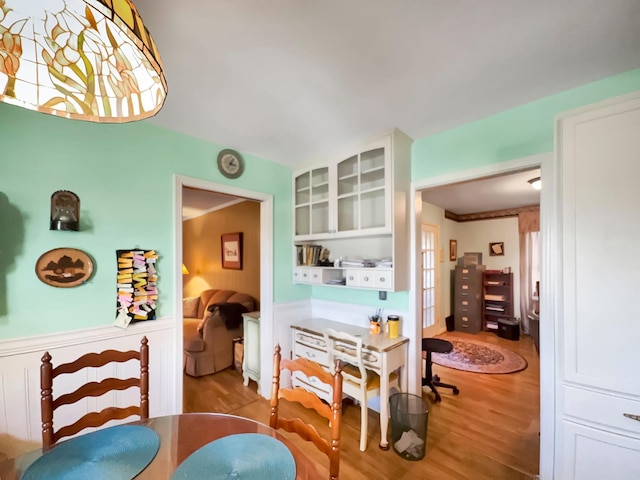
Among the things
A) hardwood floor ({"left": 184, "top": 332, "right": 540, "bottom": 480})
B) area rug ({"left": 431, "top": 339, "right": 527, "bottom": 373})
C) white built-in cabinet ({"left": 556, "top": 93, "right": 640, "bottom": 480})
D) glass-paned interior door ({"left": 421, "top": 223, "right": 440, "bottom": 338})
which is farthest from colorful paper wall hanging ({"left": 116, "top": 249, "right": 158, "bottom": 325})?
glass-paned interior door ({"left": 421, "top": 223, "right": 440, "bottom": 338})

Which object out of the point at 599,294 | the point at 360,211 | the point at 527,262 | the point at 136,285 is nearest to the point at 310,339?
the point at 360,211

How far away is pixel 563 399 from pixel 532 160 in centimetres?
139

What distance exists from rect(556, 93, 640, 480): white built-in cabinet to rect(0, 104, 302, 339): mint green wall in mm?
2491

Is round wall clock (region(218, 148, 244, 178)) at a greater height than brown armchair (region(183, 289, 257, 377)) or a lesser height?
greater

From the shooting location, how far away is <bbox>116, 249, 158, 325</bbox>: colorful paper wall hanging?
1.85 meters

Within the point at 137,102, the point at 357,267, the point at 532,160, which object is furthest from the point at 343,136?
the point at 137,102

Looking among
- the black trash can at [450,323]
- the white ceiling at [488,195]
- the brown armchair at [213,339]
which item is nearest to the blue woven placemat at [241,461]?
the brown armchair at [213,339]

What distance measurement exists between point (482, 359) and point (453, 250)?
242 centimetres

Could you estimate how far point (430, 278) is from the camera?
486 centimetres

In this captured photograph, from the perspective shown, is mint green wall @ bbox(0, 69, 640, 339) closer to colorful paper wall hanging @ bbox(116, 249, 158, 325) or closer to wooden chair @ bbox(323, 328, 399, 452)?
colorful paper wall hanging @ bbox(116, 249, 158, 325)

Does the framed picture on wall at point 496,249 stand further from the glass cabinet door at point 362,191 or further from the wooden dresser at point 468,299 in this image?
the glass cabinet door at point 362,191

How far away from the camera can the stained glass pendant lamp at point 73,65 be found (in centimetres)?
80

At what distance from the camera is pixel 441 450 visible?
201 cm

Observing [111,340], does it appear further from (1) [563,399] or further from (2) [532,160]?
(2) [532,160]
